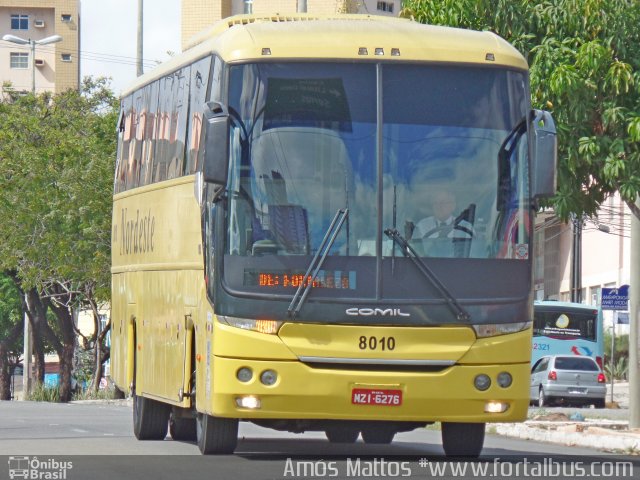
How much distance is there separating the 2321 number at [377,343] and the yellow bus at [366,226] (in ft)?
0.05

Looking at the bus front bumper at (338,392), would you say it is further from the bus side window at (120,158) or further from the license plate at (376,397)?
the bus side window at (120,158)

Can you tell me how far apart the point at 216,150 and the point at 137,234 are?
5381 millimetres

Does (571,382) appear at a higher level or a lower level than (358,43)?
lower

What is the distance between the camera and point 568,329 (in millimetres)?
51219

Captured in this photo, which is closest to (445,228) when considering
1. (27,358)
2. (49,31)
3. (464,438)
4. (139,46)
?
(464,438)

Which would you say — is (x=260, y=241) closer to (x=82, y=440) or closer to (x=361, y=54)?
(x=361, y=54)

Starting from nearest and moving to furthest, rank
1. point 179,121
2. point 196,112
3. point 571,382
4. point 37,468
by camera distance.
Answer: point 37,468 → point 196,112 → point 179,121 → point 571,382

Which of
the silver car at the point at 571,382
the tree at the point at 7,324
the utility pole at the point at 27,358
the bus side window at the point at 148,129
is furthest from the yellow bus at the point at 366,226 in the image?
the tree at the point at 7,324

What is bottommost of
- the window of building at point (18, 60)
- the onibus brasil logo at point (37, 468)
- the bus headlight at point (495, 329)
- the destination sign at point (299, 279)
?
the onibus brasil logo at point (37, 468)

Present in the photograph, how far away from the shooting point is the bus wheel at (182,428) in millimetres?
19141

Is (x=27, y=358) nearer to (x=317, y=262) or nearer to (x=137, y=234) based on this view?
(x=137, y=234)

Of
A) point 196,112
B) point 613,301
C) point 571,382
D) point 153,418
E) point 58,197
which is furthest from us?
point 58,197

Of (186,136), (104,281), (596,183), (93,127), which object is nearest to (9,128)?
(93,127)

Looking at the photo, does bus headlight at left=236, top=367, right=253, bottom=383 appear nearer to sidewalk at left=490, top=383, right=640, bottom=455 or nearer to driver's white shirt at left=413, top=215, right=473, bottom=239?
driver's white shirt at left=413, top=215, right=473, bottom=239
